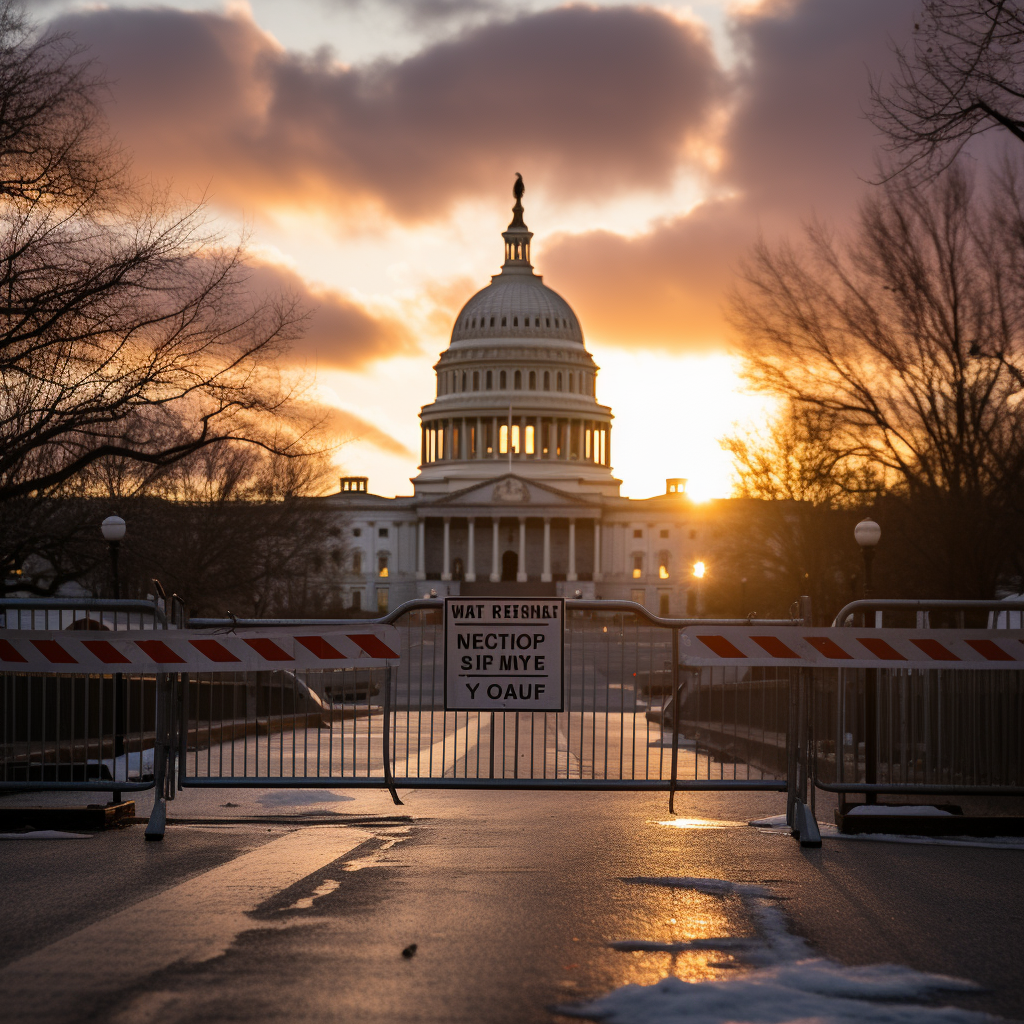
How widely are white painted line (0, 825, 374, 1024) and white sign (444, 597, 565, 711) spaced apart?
2.36 m

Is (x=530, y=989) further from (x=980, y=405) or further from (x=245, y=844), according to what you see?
(x=980, y=405)

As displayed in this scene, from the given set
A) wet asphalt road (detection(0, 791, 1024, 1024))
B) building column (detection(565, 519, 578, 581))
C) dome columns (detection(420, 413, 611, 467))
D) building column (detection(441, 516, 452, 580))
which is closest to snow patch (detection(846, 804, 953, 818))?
wet asphalt road (detection(0, 791, 1024, 1024))

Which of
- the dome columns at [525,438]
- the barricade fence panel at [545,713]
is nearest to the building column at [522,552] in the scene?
the dome columns at [525,438]

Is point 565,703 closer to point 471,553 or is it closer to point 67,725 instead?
point 67,725

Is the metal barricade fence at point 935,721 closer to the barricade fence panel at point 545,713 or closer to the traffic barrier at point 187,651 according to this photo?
the barricade fence panel at point 545,713

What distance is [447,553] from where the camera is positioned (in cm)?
13462

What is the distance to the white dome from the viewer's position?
14600 centimetres

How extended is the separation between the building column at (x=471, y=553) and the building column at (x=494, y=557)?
5.28 feet

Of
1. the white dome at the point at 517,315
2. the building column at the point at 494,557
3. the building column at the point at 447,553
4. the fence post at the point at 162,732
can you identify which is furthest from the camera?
the white dome at the point at 517,315

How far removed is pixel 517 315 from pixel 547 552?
88.0ft

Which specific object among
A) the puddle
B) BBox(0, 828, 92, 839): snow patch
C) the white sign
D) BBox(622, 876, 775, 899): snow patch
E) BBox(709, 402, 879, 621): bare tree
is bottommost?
BBox(0, 828, 92, 839): snow patch

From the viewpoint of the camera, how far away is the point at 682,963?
5.76 m

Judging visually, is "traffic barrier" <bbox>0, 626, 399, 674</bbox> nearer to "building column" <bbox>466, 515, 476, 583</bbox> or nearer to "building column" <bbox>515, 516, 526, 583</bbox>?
"building column" <bbox>515, 516, 526, 583</bbox>

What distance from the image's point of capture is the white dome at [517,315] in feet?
479
